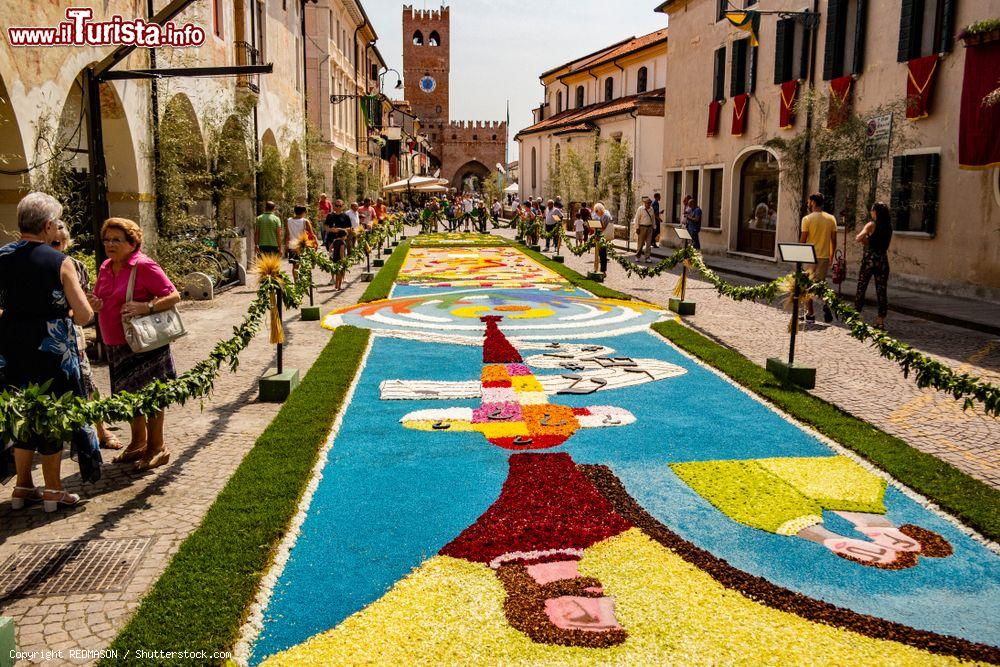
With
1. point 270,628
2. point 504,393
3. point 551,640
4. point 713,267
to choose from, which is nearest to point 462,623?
point 551,640

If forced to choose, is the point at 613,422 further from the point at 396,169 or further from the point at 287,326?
the point at 396,169

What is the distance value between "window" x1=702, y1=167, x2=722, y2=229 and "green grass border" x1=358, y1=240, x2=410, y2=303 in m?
10.9

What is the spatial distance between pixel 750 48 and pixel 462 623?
24.2m

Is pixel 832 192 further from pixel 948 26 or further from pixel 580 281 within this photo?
pixel 580 281

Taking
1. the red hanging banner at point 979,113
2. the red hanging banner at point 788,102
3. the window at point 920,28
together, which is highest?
the window at point 920,28

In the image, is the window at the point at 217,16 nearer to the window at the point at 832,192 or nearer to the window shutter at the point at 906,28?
the window at the point at 832,192

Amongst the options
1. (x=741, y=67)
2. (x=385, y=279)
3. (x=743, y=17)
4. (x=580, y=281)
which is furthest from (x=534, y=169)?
(x=580, y=281)

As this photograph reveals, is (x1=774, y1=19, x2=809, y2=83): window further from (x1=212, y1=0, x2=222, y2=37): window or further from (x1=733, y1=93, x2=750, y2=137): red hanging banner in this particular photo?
(x1=212, y1=0, x2=222, y2=37): window

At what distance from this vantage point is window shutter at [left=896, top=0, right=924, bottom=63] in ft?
53.7

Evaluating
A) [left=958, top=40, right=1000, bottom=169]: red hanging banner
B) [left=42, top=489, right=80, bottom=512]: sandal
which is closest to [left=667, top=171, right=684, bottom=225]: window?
[left=958, top=40, right=1000, bottom=169]: red hanging banner

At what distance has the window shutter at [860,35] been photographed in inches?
719

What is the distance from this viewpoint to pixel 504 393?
8234mm

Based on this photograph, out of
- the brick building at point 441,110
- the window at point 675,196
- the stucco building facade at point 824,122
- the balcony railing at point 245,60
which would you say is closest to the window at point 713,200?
the stucco building facade at point 824,122

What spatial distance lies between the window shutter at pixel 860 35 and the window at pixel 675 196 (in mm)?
11305
